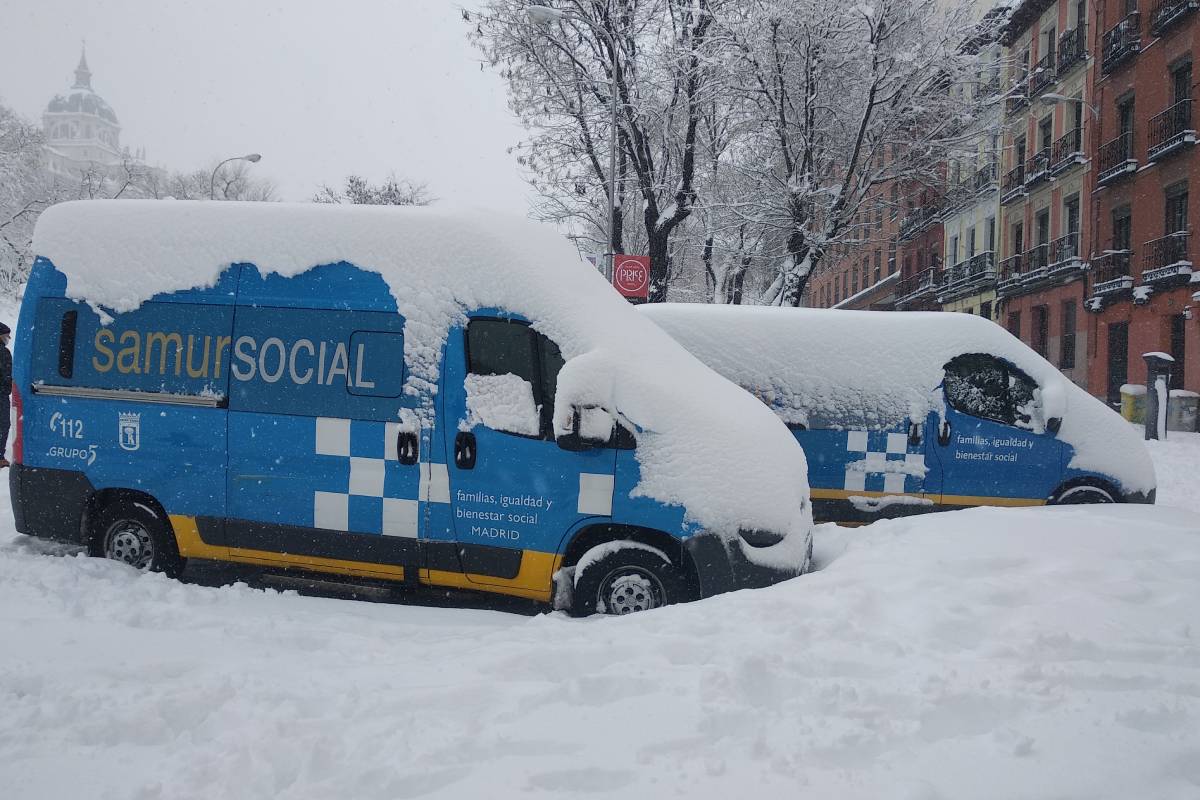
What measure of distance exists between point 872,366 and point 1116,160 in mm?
25408

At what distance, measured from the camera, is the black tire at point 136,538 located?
5395 millimetres

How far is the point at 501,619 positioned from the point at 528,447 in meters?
0.93

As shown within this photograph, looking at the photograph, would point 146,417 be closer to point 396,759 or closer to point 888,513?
point 396,759

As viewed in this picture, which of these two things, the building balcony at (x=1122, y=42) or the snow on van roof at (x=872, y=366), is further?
the building balcony at (x=1122, y=42)

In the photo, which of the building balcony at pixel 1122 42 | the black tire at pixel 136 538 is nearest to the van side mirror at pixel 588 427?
the black tire at pixel 136 538

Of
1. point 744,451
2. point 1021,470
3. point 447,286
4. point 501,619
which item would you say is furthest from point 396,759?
point 1021,470

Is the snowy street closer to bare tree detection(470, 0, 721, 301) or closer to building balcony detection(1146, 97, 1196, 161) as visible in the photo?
bare tree detection(470, 0, 721, 301)

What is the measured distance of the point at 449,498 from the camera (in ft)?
16.0

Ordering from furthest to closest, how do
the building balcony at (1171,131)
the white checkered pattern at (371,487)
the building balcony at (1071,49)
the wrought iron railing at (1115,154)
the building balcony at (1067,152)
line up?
the building balcony at (1067,152) → the building balcony at (1071,49) → the wrought iron railing at (1115,154) → the building balcony at (1171,131) → the white checkered pattern at (371,487)

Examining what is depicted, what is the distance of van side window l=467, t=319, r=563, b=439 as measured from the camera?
4.80m

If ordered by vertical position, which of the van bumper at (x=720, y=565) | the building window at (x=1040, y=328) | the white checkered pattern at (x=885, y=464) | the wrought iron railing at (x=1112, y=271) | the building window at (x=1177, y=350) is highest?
the wrought iron railing at (x=1112, y=271)

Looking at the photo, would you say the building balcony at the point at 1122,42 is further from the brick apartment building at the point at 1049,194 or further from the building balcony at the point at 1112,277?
the building balcony at the point at 1112,277

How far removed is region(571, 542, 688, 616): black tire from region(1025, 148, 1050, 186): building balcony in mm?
32573

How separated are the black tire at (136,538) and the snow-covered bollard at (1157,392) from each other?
17.0 m
